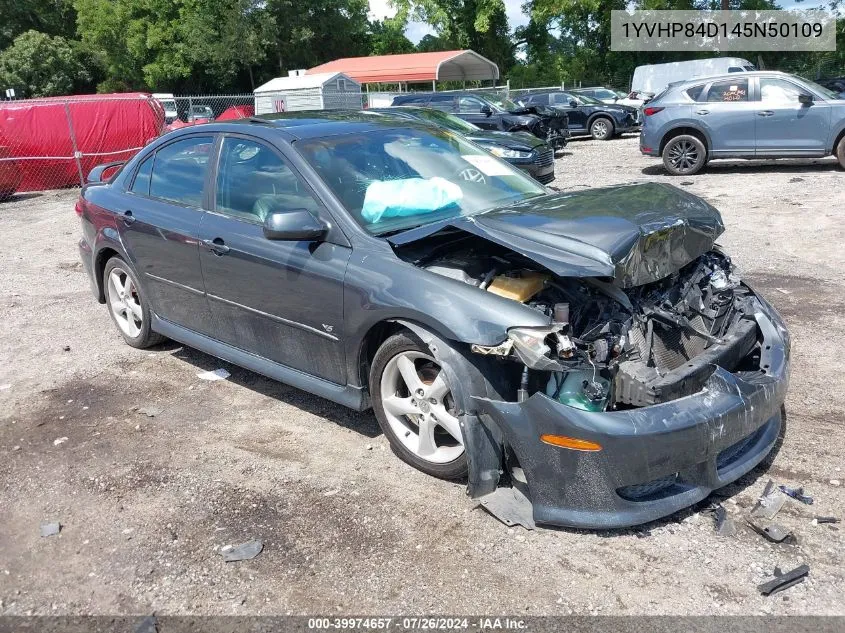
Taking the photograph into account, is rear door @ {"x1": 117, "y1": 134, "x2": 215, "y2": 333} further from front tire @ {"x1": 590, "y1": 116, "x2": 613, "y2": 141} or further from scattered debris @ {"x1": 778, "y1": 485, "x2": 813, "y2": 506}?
front tire @ {"x1": 590, "y1": 116, "x2": 613, "y2": 141}

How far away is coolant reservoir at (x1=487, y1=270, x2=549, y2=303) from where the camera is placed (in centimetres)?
343

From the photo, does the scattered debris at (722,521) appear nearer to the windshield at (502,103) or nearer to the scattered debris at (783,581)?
the scattered debris at (783,581)

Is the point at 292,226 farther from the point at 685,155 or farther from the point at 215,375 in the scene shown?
the point at 685,155

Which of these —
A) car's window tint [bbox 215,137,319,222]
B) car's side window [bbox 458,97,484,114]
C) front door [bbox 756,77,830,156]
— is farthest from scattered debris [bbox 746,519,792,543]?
car's side window [bbox 458,97,484,114]

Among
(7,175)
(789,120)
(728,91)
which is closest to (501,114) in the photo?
→ (728,91)

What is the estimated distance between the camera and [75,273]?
8594 millimetres

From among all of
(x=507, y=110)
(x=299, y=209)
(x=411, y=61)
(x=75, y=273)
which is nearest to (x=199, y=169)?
(x=299, y=209)

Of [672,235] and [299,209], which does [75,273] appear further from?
[672,235]

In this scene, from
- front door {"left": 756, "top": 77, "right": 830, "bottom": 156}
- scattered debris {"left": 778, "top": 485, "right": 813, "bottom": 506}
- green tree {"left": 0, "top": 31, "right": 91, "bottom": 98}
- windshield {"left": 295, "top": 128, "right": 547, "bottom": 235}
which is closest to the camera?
scattered debris {"left": 778, "top": 485, "right": 813, "bottom": 506}

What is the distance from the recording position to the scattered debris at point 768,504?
331cm

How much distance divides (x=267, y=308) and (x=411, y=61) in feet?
127

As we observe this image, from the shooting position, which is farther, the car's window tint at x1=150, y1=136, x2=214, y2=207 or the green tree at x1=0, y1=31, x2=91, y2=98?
the green tree at x1=0, y1=31, x2=91, y2=98

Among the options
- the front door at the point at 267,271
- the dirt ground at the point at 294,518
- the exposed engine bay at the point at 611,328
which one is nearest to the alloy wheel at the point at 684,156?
the dirt ground at the point at 294,518

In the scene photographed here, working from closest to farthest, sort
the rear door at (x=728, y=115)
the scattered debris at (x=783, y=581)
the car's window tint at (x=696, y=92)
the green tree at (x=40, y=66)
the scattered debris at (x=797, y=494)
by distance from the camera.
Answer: the scattered debris at (x=783, y=581)
the scattered debris at (x=797, y=494)
the rear door at (x=728, y=115)
the car's window tint at (x=696, y=92)
the green tree at (x=40, y=66)
